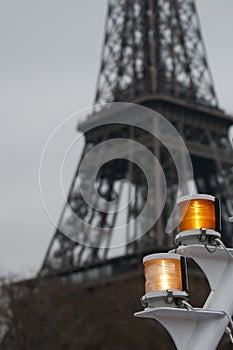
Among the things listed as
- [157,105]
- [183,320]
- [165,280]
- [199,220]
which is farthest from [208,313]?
[157,105]

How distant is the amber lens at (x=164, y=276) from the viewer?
11.2 ft

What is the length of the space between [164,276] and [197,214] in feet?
1.16

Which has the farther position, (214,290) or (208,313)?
(214,290)

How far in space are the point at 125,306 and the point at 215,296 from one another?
32.5 meters

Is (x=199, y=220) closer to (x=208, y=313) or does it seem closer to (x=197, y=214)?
(x=197, y=214)

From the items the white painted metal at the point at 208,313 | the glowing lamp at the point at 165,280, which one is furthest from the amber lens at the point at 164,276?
the white painted metal at the point at 208,313

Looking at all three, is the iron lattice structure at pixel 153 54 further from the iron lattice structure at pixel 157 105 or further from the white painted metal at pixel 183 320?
the white painted metal at pixel 183 320

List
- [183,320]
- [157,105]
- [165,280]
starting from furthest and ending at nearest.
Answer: [157,105] < [183,320] < [165,280]

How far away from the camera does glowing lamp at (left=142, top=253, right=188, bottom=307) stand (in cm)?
338

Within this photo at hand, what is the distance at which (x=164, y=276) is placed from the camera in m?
3.41

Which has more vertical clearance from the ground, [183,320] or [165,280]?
[165,280]

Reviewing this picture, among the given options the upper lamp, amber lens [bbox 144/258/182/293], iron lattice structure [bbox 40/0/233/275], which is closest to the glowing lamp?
amber lens [bbox 144/258/182/293]

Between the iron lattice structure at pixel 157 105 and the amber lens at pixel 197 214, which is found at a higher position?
the iron lattice structure at pixel 157 105

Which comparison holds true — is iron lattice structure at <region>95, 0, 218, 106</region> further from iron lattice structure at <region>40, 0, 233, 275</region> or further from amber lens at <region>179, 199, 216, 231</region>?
amber lens at <region>179, 199, 216, 231</region>
